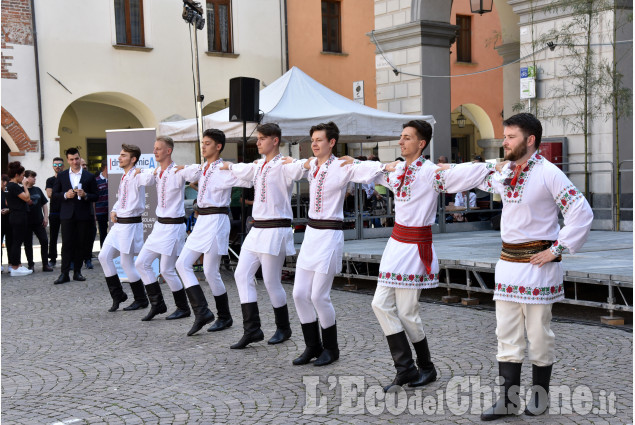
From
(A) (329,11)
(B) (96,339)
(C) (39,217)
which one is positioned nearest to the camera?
(B) (96,339)

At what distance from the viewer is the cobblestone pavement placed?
5164 mm

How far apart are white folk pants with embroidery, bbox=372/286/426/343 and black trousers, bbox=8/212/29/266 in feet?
30.1

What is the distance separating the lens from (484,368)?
6.12m

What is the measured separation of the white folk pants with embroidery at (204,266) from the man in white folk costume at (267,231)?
73cm

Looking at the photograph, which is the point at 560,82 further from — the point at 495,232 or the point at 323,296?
the point at 323,296

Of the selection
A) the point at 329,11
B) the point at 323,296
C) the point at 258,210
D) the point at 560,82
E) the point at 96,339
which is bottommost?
the point at 96,339

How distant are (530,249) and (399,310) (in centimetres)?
110

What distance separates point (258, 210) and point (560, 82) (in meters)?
9.14

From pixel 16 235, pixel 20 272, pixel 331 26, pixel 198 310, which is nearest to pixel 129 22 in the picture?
pixel 331 26

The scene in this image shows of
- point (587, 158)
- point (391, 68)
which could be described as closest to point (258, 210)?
point (587, 158)

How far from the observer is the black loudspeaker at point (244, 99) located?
11352 millimetres

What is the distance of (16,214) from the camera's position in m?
13.3

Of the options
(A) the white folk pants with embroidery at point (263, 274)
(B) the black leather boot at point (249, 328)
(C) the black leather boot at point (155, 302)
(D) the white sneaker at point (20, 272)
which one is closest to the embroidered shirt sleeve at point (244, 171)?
(A) the white folk pants with embroidery at point (263, 274)

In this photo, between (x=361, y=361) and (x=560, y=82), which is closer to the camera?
(x=361, y=361)
